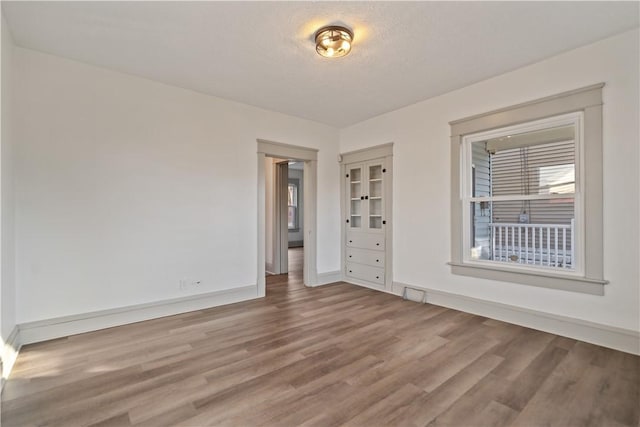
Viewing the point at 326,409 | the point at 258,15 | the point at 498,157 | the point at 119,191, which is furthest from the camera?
the point at 498,157

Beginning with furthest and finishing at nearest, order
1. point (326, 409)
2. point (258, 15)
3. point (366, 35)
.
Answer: point (366, 35), point (258, 15), point (326, 409)

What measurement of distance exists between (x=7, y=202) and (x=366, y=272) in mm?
4361

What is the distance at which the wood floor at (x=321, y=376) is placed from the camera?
5.75 ft

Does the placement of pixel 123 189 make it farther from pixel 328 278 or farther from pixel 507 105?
pixel 507 105

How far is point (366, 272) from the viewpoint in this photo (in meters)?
4.91

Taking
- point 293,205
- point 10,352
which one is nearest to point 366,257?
point 10,352

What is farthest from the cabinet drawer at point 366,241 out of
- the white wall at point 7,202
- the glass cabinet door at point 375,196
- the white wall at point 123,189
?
the white wall at point 7,202

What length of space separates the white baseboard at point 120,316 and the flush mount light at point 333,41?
10.3ft

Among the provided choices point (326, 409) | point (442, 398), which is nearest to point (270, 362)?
point (326, 409)

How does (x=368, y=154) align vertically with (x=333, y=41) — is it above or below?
below

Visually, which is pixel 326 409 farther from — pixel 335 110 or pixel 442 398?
pixel 335 110

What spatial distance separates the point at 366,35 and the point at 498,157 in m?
4.35

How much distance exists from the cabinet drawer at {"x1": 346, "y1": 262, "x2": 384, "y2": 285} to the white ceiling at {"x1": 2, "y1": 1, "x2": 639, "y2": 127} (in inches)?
109

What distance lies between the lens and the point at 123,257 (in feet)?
10.5
